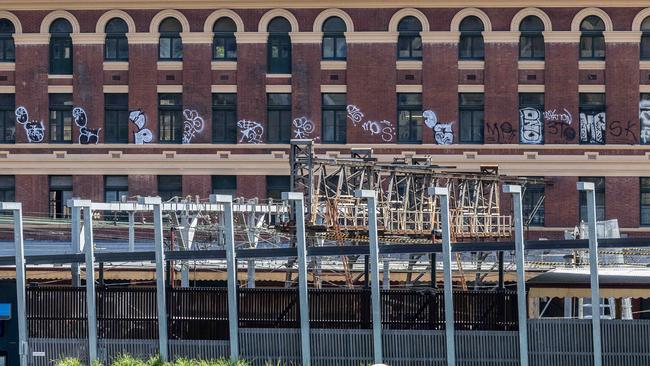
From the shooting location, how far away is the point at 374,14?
68312 millimetres

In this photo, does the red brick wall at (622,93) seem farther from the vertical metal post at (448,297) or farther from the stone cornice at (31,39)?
the vertical metal post at (448,297)

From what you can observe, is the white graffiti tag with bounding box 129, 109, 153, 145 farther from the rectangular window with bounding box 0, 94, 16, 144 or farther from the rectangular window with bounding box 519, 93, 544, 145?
the rectangular window with bounding box 519, 93, 544, 145

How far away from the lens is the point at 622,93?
6819 centimetres

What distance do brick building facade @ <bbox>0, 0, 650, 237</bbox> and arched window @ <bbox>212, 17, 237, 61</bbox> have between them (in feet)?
0.13

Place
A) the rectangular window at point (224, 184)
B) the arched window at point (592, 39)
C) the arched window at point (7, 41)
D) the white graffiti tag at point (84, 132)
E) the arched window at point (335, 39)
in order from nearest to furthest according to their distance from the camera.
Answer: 1. the arched window at point (592, 39)
2. the arched window at point (335, 39)
3. the rectangular window at point (224, 184)
4. the white graffiti tag at point (84, 132)
5. the arched window at point (7, 41)

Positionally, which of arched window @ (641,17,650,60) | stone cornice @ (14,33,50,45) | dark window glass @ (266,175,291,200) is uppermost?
stone cornice @ (14,33,50,45)

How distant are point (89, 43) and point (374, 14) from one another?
11.4 m

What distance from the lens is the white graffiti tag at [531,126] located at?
225 feet

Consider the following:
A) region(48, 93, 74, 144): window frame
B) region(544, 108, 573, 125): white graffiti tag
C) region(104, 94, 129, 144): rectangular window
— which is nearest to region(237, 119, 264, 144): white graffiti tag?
region(104, 94, 129, 144): rectangular window

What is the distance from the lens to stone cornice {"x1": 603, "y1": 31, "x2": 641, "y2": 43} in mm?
67812

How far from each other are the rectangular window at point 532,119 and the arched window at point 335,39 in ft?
24.1

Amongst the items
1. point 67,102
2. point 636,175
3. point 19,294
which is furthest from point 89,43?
point 19,294

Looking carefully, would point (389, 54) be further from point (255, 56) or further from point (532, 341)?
point (532, 341)

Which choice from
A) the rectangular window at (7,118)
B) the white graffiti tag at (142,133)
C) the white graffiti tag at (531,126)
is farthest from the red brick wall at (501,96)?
the rectangular window at (7,118)
